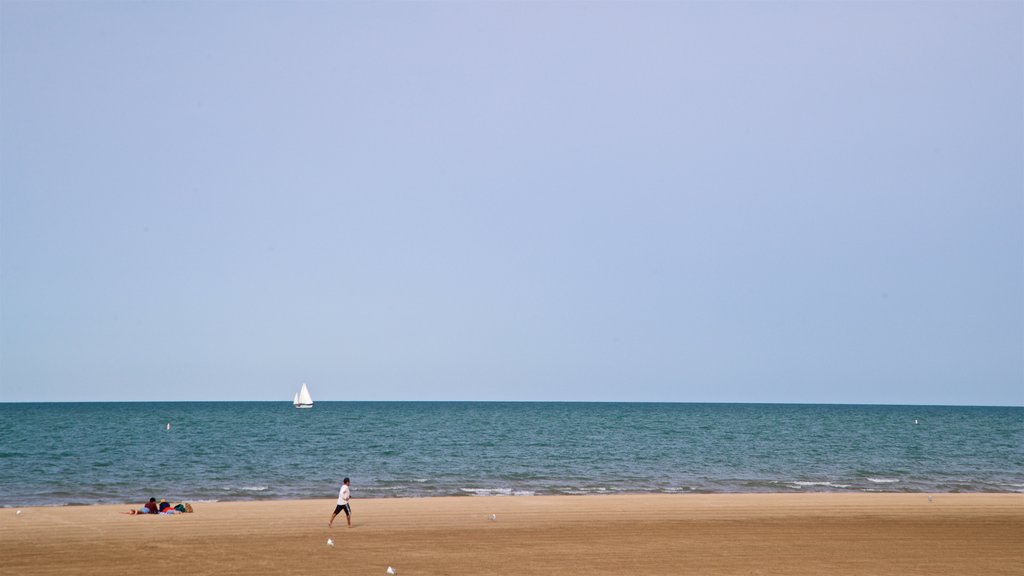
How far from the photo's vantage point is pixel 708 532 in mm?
22719

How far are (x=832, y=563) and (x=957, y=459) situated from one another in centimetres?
4493

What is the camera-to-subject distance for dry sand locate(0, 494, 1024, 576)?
18.1 meters

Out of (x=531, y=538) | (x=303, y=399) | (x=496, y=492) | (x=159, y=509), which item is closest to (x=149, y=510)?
(x=159, y=509)

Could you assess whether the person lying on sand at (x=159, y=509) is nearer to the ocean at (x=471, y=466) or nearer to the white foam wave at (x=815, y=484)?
the ocean at (x=471, y=466)

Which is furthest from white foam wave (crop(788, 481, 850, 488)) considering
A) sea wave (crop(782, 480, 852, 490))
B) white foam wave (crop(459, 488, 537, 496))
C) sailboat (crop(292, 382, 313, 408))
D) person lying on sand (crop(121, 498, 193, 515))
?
sailboat (crop(292, 382, 313, 408))

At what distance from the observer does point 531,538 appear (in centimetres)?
2166

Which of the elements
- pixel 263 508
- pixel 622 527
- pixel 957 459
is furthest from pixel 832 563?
pixel 957 459

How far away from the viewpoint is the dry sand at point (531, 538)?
59.4ft

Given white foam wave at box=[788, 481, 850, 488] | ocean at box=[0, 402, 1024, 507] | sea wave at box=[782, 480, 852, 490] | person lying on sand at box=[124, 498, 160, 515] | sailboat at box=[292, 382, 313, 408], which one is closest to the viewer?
person lying on sand at box=[124, 498, 160, 515]

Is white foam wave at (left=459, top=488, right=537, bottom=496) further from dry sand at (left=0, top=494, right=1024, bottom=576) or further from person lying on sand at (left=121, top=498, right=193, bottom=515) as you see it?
person lying on sand at (left=121, top=498, right=193, bottom=515)

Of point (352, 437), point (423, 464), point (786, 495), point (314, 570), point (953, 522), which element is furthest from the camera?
point (352, 437)

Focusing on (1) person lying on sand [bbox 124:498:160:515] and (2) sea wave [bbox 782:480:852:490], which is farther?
(2) sea wave [bbox 782:480:852:490]

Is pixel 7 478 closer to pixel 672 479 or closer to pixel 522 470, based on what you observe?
pixel 522 470

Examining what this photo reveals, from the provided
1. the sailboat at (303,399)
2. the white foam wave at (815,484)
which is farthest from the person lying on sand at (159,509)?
the sailboat at (303,399)
